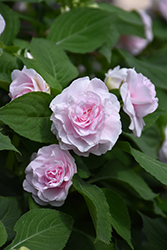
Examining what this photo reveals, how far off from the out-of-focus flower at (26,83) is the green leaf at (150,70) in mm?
451

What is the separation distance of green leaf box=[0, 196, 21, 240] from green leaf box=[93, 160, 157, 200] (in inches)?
7.9

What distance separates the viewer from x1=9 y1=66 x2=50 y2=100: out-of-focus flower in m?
0.55

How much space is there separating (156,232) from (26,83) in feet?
1.38

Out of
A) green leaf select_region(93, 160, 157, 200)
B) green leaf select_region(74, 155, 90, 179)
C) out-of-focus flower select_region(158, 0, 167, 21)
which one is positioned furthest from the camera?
out-of-focus flower select_region(158, 0, 167, 21)

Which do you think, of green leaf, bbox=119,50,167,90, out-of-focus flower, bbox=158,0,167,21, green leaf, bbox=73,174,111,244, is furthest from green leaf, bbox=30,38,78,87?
out-of-focus flower, bbox=158,0,167,21

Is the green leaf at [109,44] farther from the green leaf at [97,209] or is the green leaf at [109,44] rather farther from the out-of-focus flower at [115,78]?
the green leaf at [97,209]

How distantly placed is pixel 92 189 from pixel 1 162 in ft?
0.70

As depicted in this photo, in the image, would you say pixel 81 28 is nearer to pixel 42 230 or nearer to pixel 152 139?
pixel 152 139

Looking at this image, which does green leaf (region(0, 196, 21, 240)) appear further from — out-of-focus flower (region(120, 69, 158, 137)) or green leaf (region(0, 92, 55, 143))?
out-of-focus flower (region(120, 69, 158, 137))

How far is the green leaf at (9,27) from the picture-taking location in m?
0.74

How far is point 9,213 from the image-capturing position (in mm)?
549

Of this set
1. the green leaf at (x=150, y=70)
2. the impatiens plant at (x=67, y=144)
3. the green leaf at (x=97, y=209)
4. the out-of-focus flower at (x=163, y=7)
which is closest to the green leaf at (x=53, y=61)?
the impatiens plant at (x=67, y=144)

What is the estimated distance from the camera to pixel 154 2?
4.74ft

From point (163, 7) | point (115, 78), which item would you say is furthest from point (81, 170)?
point (163, 7)
